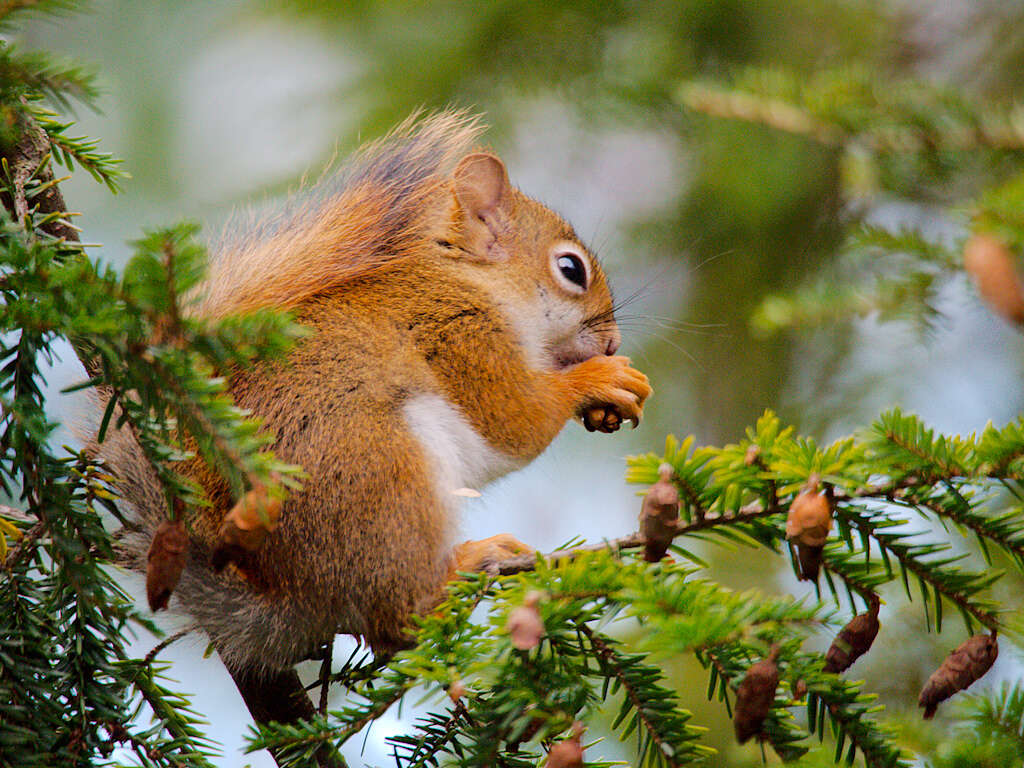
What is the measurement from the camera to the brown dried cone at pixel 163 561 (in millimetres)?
896

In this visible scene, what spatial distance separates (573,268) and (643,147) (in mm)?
1284

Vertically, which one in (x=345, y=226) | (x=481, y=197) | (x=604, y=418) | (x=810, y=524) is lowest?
(x=810, y=524)

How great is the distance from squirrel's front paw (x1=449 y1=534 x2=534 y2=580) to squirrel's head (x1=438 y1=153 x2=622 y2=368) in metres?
0.53

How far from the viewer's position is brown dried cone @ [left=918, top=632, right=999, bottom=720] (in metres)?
0.93

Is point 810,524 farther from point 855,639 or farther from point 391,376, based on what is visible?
point 391,376

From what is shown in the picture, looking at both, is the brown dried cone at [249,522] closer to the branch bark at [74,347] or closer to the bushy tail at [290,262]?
the bushy tail at [290,262]

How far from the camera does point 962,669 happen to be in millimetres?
934

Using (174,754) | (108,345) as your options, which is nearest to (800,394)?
(174,754)

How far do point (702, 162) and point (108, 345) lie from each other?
2.43m

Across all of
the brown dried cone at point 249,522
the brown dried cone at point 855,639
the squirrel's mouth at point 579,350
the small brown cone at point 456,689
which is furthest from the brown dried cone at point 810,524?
the squirrel's mouth at point 579,350

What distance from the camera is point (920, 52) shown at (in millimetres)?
3086

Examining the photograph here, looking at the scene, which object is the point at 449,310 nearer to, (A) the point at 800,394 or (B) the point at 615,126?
(B) the point at 615,126

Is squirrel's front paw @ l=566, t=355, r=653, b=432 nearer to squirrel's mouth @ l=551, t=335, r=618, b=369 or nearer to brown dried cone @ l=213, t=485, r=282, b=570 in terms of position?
squirrel's mouth @ l=551, t=335, r=618, b=369

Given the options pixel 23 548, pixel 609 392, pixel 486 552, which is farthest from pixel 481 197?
pixel 23 548
